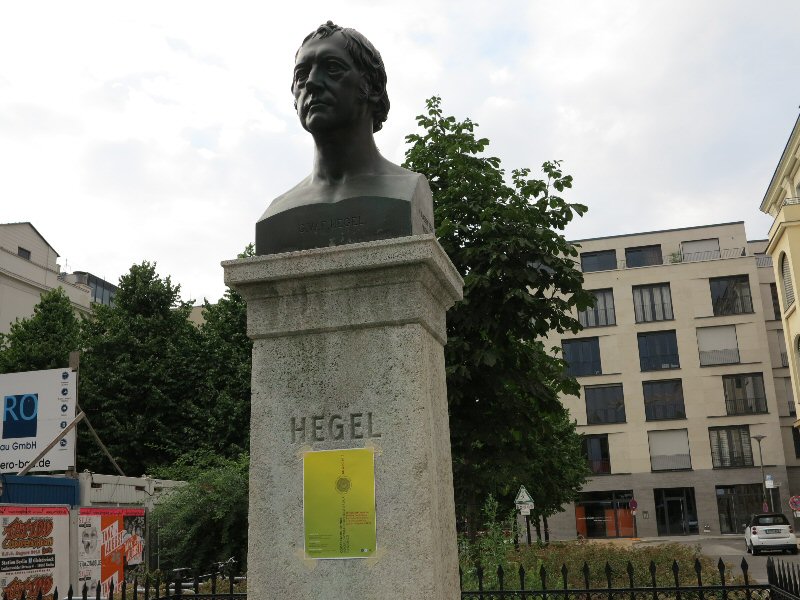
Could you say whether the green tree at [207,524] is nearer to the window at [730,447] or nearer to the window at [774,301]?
the window at [730,447]

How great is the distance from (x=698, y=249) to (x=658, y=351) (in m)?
8.54

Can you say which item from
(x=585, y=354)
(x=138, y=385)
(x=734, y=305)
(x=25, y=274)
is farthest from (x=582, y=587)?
(x=734, y=305)

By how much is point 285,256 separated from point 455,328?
766 centimetres

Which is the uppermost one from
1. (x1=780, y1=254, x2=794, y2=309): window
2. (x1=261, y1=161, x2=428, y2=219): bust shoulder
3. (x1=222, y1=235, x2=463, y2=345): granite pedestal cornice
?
(x1=780, y1=254, x2=794, y2=309): window

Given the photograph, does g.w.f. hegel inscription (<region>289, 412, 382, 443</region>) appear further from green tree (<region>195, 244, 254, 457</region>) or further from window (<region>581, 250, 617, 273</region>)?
window (<region>581, 250, 617, 273</region>)

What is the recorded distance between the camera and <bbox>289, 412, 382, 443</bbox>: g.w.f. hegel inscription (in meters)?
3.98

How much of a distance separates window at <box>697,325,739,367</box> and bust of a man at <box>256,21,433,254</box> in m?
49.7

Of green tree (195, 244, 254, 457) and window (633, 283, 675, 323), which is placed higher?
window (633, 283, 675, 323)

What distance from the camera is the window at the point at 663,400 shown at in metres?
49.6

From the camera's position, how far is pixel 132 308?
33.7 metres

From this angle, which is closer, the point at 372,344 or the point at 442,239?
the point at 372,344

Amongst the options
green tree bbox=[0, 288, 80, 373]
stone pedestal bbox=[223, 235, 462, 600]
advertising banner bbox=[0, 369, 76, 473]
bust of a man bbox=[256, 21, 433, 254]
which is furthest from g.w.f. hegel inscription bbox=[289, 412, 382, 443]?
green tree bbox=[0, 288, 80, 373]

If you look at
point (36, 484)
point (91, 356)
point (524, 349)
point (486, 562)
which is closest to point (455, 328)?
point (524, 349)

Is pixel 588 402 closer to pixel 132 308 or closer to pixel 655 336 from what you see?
pixel 655 336
